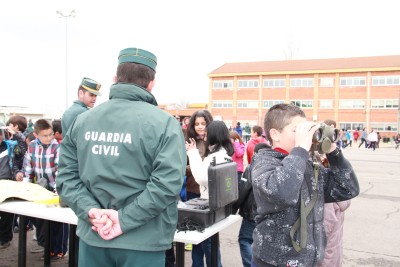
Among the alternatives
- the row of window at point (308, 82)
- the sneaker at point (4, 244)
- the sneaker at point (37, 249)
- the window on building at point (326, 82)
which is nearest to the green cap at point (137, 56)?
the sneaker at point (37, 249)

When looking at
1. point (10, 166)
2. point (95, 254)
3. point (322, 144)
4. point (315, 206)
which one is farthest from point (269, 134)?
point (10, 166)

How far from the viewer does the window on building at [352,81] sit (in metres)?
49.4

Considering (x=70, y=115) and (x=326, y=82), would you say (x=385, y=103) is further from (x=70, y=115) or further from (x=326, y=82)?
(x=70, y=115)

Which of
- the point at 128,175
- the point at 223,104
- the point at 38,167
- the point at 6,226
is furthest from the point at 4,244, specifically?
the point at 223,104

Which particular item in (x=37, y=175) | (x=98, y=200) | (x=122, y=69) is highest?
(x=122, y=69)

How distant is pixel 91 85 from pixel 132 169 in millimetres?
3335

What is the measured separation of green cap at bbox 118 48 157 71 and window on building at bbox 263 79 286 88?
52.6 metres

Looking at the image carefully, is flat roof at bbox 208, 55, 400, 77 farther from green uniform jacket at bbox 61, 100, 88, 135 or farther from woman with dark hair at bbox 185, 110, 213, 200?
green uniform jacket at bbox 61, 100, 88, 135

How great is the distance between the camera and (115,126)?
7.06 feet

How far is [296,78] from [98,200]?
5256 cm

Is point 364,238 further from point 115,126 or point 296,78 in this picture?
point 296,78

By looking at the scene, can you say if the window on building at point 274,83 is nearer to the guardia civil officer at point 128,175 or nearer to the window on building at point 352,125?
the window on building at point 352,125

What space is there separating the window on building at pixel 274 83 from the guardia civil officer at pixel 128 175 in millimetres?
52702

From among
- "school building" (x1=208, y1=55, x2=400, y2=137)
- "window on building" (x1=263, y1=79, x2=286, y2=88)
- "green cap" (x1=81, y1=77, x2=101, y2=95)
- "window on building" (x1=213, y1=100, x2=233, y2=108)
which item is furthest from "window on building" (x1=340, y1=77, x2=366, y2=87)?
"green cap" (x1=81, y1=77, x2=101, y2=95)
